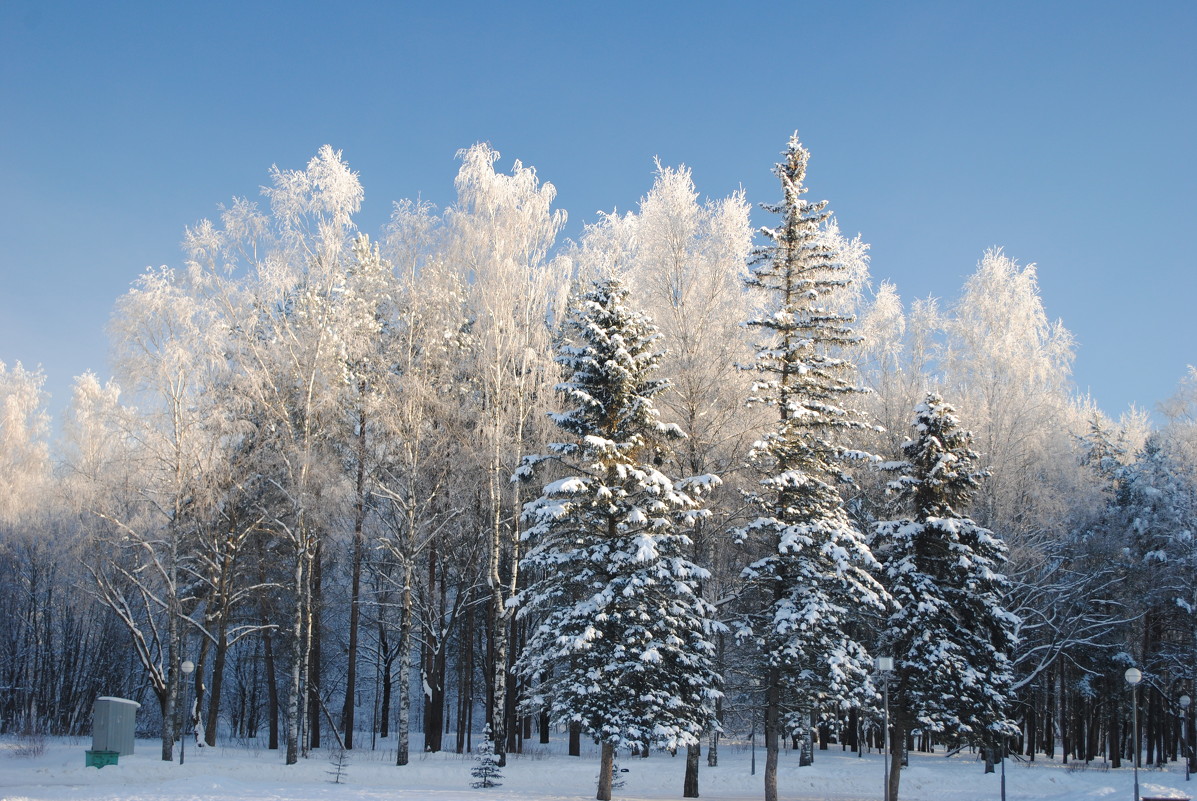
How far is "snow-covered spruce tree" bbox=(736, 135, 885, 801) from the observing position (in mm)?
19109

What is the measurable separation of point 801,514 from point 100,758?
19416mm

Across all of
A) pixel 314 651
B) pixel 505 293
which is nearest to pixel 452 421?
pixel 505 293

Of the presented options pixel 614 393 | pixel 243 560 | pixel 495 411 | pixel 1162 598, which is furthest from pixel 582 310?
pixel 1162 598

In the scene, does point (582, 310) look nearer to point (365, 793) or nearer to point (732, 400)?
point (732, 400)

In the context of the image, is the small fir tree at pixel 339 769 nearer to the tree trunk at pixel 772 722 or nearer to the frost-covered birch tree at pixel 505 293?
the frost-covered birch tree at pixel 505 293

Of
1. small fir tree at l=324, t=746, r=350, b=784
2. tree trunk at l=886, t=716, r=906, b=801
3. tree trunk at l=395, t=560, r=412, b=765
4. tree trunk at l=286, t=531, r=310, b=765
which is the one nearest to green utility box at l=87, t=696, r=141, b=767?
tree trunk at l=286, t=531, r=310, b=765

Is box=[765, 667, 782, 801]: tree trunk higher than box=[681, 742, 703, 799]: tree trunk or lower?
higher

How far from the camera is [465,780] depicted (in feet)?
74.3

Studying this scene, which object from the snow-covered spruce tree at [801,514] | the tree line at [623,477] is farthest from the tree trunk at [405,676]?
the snow-covered spruce tree at [801,514]

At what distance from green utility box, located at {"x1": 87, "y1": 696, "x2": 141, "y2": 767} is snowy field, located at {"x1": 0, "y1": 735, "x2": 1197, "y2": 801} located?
614 mm

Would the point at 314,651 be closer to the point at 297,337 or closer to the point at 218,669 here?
the point at 218,669

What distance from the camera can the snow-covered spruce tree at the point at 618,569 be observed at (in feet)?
59.8

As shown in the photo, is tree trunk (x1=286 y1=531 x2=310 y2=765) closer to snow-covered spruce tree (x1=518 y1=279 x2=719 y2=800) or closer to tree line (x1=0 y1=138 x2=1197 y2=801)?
tree line (x1=0 y1=138 x2=1197 y2=801)

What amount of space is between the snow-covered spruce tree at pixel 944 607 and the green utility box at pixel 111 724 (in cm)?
2044
